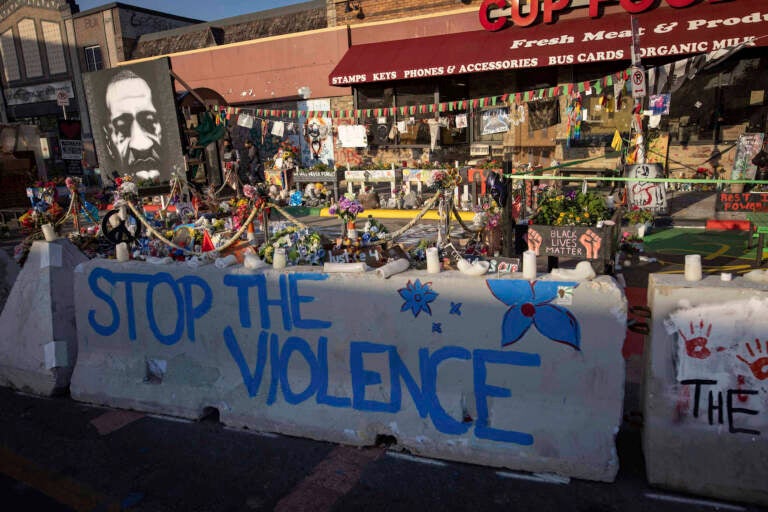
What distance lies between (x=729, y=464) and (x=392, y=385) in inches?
91.0

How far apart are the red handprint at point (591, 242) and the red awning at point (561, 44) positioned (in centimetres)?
925

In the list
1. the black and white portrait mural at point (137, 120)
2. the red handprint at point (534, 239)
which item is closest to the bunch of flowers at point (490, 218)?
the red handprint at point (534, 239)

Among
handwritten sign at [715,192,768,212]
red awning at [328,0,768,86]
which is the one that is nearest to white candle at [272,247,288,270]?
handwritten sign at [715,192,768,212]

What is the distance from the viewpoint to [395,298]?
4008 mm

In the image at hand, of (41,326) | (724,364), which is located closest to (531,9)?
(724,364)

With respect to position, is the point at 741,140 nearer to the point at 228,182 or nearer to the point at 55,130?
the point at 228,182

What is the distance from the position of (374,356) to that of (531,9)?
14.7 m

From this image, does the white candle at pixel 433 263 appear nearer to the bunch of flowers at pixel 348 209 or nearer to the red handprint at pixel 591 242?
the red handprint at pixel 591 242

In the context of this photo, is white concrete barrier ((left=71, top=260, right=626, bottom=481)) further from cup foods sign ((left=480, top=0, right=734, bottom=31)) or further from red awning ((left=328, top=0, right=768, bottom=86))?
cup foods sign ((left=480, top=0, right=734, bottom=31))

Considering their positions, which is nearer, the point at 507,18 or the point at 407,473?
the point at 407,473

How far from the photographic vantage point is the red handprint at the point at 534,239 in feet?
A: 21.9

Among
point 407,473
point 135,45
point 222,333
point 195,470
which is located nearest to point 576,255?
point 407,473

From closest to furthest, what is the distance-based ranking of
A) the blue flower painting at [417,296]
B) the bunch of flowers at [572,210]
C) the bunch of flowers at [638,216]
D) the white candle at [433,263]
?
1. the blue flower painting at [417,296]
2. the white candle at [433,263]
3. the bunch of flowers at [572,210]
4. the bunch of flowers at [638,216]

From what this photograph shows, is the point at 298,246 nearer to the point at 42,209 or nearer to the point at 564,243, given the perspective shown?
the point at 564,243
